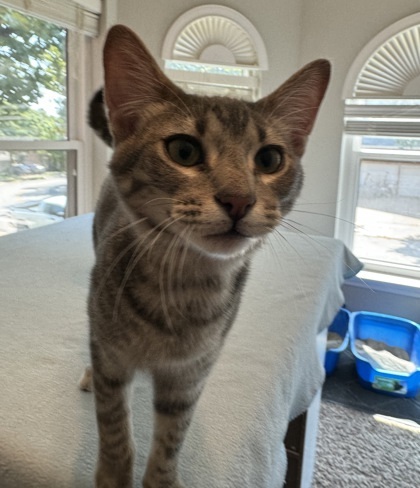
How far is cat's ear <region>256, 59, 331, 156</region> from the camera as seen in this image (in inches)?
29.8

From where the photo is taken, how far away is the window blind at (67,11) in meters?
1.99

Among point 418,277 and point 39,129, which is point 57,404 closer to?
point 39,129

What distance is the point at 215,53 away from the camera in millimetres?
2535

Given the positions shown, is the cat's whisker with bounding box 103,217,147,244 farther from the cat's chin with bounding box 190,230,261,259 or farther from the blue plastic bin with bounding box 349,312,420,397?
the blue plastic bin with bounding box 349,312,420,397

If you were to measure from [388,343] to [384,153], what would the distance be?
3.44ft

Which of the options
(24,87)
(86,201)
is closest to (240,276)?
(24,87)

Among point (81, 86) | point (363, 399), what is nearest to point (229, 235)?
point (363, 399)

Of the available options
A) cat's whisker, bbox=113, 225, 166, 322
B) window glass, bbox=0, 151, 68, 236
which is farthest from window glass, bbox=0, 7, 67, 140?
cat's whisker, bbox=113, 225, 166, 322

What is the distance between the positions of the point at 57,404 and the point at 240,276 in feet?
1.26

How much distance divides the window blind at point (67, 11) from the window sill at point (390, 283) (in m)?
1.93

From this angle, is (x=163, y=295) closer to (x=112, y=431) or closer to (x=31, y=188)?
(x=112, y=431)

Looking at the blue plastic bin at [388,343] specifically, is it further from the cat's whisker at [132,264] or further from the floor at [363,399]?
the cat's whisker at [132,264]

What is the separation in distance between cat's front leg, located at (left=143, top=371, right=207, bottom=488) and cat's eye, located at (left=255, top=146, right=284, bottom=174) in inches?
13.1

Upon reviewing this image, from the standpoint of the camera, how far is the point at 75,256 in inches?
60.3
